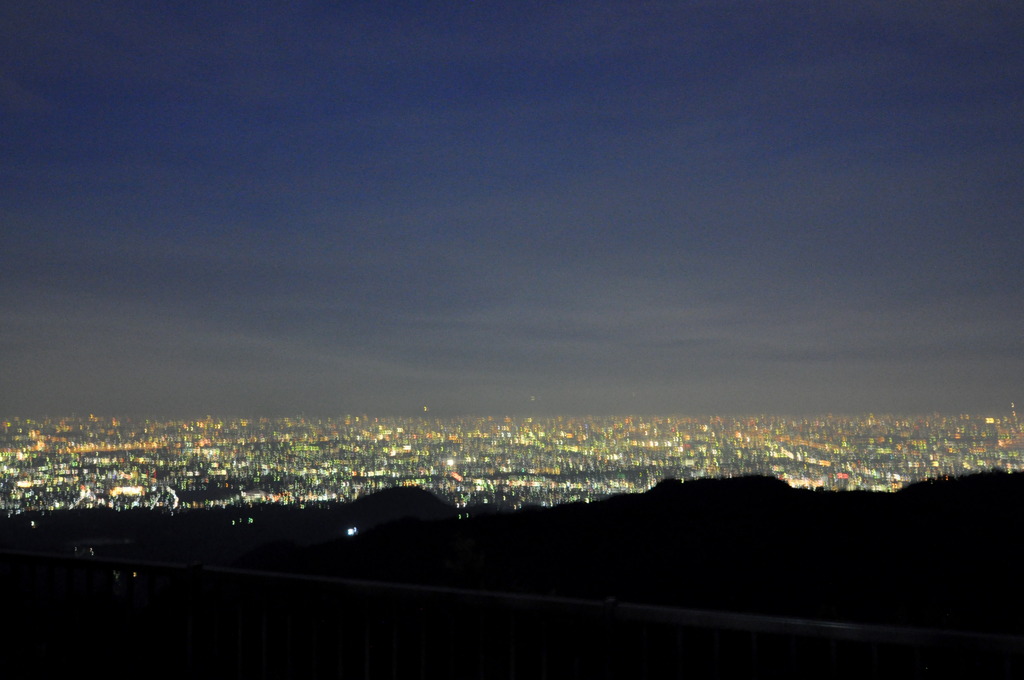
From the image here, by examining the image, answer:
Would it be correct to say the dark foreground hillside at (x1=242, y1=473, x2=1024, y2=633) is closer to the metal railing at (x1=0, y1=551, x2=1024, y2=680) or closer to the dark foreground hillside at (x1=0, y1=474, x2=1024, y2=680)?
the dark foreground hillside at (x1=0, y1=474, x2=1024, y2=680)

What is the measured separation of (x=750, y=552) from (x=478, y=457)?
164ft

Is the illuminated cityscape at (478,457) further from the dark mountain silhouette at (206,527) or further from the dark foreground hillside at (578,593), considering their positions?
the dark foreground hillside at (578,593)

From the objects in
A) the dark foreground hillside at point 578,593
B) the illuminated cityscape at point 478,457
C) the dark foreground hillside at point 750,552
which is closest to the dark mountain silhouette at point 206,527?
the dark foreground hillside at point 578,593

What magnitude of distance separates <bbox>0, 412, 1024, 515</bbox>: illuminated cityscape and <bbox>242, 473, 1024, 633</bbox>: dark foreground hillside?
10772mm

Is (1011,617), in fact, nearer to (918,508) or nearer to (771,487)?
(918,508)

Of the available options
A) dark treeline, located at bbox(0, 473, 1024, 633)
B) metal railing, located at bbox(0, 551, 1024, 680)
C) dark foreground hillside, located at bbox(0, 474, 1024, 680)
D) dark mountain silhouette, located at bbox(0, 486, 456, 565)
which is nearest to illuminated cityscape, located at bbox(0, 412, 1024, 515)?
dark mountain silhouette, located at bbox(0, 486, 456, 565)

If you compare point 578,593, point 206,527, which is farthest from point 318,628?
point 206,527

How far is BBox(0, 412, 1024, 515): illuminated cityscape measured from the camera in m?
49.8

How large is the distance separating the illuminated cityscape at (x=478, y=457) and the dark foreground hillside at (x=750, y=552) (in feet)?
35.3

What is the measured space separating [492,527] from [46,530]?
101 feet

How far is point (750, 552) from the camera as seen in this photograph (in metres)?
24.0

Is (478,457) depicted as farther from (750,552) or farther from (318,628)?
(318,628)

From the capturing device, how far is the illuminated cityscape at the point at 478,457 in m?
49.8

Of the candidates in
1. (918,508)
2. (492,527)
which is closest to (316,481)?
(492,527)
